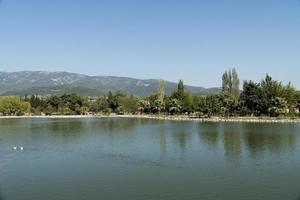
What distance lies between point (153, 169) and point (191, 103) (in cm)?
5249

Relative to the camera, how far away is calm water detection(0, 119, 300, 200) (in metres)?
16.3

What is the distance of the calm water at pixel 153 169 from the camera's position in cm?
1631

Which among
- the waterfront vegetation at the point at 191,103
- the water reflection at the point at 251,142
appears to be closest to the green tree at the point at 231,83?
the waterfront vegetation at the point at 191,103

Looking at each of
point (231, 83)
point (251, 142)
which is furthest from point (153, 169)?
point (231, 83)

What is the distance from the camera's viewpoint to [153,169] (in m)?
21.0

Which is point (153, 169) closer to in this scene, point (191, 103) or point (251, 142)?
point (251, 142)

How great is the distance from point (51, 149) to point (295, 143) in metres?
18.1

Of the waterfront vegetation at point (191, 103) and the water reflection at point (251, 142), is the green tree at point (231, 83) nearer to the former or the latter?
the waterfront vegetation at point (191, 103)

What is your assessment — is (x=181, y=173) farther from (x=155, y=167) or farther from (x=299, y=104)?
(x=299, y=104)

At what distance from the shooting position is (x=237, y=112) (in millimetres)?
64688

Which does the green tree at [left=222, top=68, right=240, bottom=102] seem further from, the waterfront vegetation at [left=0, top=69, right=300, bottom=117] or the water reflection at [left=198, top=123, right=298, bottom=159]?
the water reflection at [left=198, top=123, right=298, bottom=159]

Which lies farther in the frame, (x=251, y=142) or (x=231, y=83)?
(x=231, y=83)

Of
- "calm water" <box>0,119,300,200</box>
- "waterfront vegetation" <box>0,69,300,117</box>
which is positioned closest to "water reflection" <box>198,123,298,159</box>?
"calm water" <box>0,119,300,200</box>

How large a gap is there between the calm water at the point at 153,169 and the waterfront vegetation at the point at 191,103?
27135 millimetres
